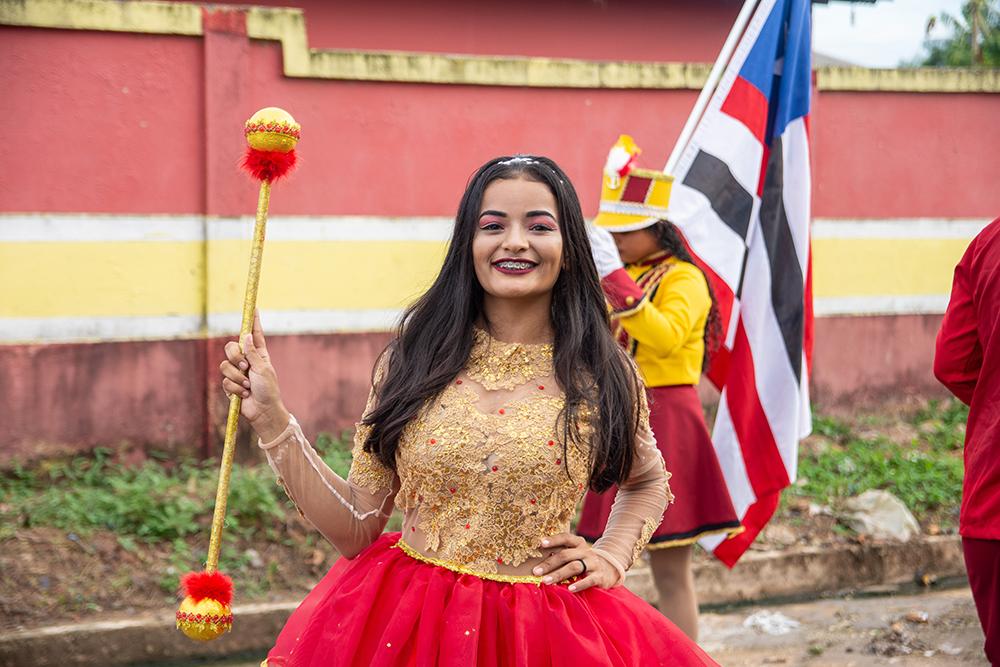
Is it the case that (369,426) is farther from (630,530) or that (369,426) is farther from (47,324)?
(47,324)

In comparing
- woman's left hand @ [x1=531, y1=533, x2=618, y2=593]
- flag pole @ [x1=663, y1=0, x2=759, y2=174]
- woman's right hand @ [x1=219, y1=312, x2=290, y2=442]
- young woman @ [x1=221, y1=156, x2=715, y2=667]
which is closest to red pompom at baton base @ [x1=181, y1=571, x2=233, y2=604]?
young woman @ [x1=221, y1=156, x2=715, y2=667]

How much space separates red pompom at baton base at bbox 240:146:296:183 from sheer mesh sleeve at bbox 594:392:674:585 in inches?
38.5

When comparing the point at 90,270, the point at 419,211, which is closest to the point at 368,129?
the point at 419,211

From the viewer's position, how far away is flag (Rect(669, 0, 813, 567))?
17.3 feet

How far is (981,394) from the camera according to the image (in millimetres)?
3305

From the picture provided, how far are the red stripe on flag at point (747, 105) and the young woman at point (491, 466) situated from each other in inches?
109

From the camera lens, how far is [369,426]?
2.66 m

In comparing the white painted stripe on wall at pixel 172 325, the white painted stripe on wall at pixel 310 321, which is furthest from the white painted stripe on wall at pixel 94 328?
the white painted stripe on wall at pixel 310 321

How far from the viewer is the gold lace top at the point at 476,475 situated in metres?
2.55

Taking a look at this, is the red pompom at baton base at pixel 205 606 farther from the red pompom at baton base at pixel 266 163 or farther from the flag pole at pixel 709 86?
the flag pole at pixel 709 86

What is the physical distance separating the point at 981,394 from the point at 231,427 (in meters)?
2.03

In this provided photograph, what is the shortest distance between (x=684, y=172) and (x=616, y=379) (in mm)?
2742

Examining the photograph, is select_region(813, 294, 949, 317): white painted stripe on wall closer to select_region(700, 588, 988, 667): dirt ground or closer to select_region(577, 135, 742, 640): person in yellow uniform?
select_region(700, 588, 988, 667): dirt ground

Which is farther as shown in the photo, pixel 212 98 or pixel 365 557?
pixel 212 98
